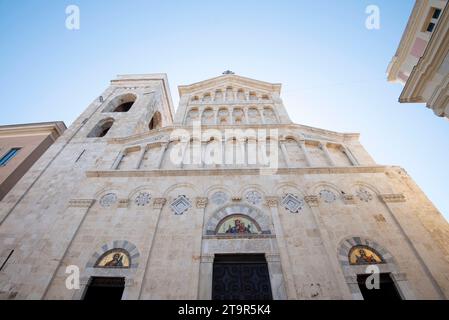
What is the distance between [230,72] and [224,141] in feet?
29.5

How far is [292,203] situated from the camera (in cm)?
866

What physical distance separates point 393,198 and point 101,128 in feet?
59.8

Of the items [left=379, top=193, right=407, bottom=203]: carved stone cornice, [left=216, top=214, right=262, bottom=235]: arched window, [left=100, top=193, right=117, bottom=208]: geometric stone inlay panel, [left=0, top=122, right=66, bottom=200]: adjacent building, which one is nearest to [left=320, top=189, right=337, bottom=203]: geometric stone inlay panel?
[left=379, top=193, right=407, bottom=203]: carved stone cornice

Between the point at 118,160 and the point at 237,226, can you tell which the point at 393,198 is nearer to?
the point at 237,226

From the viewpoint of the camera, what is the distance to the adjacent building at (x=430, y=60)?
7.16 m

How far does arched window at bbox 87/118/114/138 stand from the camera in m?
14.9

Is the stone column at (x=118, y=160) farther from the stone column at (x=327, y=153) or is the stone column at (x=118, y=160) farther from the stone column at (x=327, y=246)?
the stone column at (x=327, y=153)

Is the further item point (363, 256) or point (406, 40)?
point (406, 40)

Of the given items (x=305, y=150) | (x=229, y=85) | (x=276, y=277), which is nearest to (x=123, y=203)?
(x=276, y=277)

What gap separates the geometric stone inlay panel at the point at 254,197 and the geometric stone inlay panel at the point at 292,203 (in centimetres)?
96

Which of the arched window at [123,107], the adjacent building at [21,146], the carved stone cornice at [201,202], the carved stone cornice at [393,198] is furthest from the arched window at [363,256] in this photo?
the arched window at [123,107]

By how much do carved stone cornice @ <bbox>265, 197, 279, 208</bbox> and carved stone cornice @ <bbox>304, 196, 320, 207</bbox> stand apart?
1.21m

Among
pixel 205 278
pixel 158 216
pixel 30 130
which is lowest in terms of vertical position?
pixel 205 278

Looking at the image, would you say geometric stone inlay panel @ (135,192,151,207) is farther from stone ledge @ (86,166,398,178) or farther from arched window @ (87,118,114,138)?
arched window @ (87,118,114,138)
